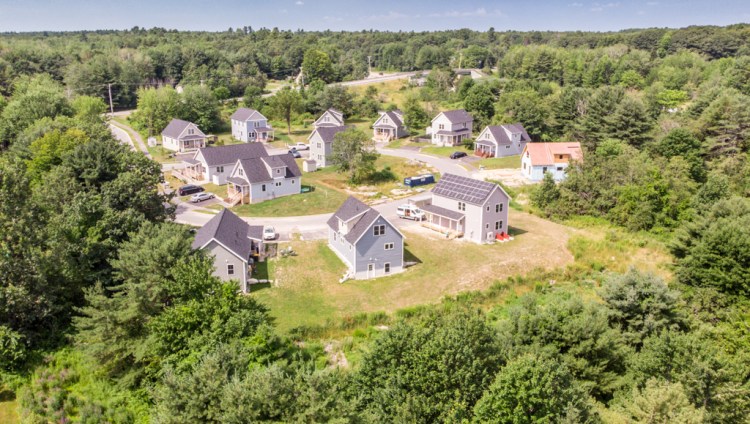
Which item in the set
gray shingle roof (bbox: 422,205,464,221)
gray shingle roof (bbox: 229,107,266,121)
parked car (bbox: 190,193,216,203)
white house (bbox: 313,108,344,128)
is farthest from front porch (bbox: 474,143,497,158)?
parked car (bbox: 190,193,216,203)

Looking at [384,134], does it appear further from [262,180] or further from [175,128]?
[262,180]

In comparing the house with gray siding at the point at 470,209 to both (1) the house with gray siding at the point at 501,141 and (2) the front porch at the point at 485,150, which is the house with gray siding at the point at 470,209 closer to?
(2) the front porch at the point at 485,150

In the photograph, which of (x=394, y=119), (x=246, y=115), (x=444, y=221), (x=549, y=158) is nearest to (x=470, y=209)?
(x=444, y=221)

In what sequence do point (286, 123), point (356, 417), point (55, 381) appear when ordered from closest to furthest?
point (356, 417)
point (55, 381)
point (286, 123)

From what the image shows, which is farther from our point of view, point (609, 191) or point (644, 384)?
point (609, 191)

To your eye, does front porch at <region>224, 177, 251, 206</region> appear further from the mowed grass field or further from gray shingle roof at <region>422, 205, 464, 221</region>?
gray shingle roof at <region>422, 205, 464, 221</region>

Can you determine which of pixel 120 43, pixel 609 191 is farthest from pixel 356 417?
pixel 120 43

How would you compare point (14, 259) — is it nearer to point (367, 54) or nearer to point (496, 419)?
point (496, 419)

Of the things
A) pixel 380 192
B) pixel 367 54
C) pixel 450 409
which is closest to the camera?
pixel 450 409

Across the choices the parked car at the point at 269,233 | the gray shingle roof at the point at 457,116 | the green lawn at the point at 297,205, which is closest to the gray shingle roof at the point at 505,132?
the gray shingle roof at the point at 457,116
